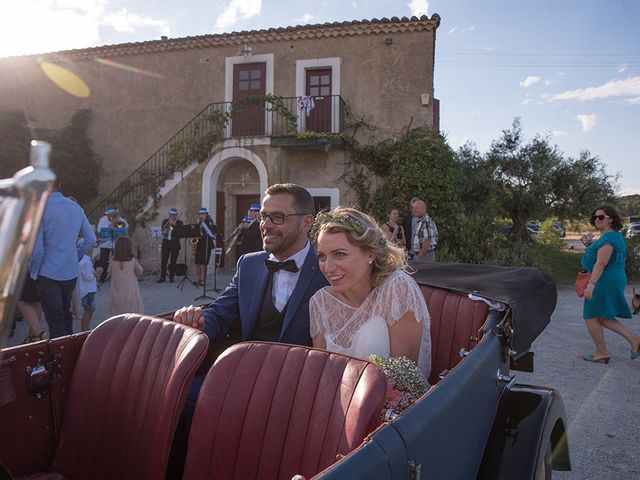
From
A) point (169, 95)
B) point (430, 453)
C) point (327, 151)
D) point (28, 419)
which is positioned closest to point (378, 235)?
point (430, 453)

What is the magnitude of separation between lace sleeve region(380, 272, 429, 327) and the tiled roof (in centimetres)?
1300

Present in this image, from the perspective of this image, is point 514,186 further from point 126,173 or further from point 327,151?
point 126,173

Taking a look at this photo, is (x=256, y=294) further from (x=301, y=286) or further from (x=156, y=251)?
(x=156, y=251)

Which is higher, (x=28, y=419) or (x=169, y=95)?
(x=169, y=95)

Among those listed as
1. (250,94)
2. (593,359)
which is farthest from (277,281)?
(250,94)

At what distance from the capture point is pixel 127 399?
224 cm

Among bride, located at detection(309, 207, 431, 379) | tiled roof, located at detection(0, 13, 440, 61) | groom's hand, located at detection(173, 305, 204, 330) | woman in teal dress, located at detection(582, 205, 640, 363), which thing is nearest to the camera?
bride, located at detection(309, 207, 431, 379)

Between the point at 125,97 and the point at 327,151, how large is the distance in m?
7.46

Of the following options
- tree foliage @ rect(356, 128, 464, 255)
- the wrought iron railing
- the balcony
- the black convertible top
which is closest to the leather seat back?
the black convertible top

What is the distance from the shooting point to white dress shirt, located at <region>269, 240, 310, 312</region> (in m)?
3.10

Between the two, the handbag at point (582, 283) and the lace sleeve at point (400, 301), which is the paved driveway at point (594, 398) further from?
the lace sleeve at point (400, 301)

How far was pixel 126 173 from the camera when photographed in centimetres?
1675

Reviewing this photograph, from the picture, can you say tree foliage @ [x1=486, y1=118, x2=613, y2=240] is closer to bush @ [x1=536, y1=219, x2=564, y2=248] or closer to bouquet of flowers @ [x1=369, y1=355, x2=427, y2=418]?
bush @ [x1=536, y1=219, x2=564, y2=248]

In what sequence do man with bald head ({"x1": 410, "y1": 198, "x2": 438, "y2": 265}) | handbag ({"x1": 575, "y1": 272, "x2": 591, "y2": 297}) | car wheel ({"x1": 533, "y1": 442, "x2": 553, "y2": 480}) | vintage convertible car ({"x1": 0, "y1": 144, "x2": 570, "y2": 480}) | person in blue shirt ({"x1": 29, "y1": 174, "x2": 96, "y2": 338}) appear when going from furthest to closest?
man with bald head ({"x1": 410, "y1": 198, "x2": 438, "y2": 265}), handbag ({"x1": 575, "y1": 272, "x2": 591, "y2": 297}), person in blue shirt ({"x1": 29, "y1": 174, "x2": 96, "y2": 338}), car wheel ({"x1": 533, "y1": 442, "x2": 553, "y2": 480}), vintage convertible car ({"x1": 0, "y1": 144, "x2": 570, "y2": 480})
